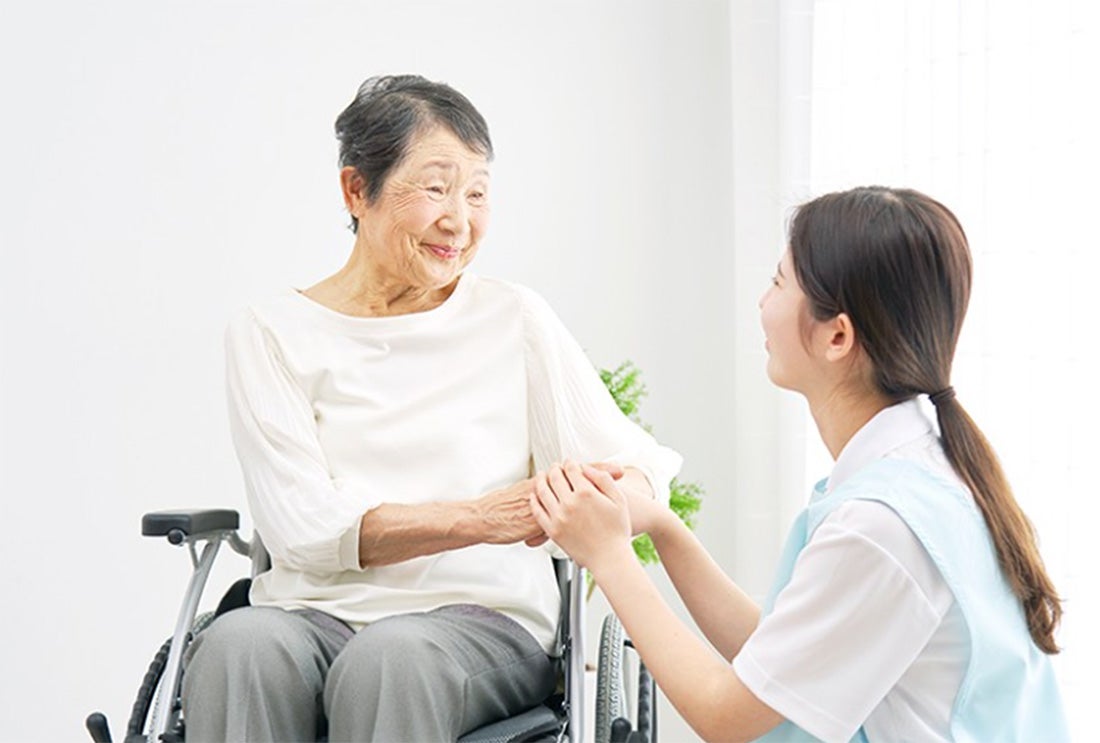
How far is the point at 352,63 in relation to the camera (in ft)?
11.2

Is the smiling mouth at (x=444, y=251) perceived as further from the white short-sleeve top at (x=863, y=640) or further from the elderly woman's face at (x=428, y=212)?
the white short-sleeve top at (x=863, y=640)

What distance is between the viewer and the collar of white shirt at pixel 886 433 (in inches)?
58.4

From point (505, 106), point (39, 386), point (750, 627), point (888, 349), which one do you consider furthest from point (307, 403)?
point (505, 106)

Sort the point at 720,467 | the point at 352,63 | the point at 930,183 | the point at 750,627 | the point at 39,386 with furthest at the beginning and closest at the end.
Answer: the point at 720,467 < the point at 352,63 < the point at 39,386 < the point at 930,183 < the point at 750,627

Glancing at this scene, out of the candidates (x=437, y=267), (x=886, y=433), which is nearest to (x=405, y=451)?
(x=437, y=267)

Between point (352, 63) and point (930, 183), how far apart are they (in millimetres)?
1430

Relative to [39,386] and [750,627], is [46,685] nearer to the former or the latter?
[39,386]

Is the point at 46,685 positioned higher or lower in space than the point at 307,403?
lower

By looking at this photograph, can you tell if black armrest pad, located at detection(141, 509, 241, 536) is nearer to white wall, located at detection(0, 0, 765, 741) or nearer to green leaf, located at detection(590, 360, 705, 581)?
green leaf, located at detection(590, 360, 705, 581)

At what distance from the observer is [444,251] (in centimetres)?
213

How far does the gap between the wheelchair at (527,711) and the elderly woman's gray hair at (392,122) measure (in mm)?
569

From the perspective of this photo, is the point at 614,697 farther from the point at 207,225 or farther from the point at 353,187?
the point at 207,225

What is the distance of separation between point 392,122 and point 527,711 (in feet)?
2.88

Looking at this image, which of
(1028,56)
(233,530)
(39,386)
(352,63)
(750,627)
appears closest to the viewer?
(750,627)
